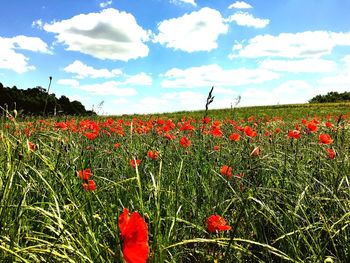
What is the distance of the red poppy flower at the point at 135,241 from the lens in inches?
34.8

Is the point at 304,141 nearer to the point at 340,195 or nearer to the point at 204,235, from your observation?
the point at 340,195

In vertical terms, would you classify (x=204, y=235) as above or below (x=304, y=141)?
below

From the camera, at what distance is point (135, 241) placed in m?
0.90

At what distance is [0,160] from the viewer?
2697mm

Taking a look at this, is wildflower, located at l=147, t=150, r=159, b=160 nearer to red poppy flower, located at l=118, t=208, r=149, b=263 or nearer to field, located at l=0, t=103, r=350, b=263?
field, located at l=0, t=103, r=350, b=263

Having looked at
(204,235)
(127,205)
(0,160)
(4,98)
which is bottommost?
(204,235)

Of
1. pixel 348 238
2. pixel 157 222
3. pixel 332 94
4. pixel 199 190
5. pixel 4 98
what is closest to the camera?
pixel 157 222

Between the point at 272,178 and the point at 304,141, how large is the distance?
1.96 meters

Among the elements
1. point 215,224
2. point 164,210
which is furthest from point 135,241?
point 164,210

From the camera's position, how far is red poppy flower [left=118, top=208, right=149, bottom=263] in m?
0.88

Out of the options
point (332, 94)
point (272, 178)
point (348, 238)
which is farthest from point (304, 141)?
point (332, 94)

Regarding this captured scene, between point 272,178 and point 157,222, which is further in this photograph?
point 272,178

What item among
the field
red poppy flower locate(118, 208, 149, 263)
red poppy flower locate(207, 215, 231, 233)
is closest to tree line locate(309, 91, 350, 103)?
the field

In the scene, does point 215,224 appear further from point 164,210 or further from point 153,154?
point 164,210
